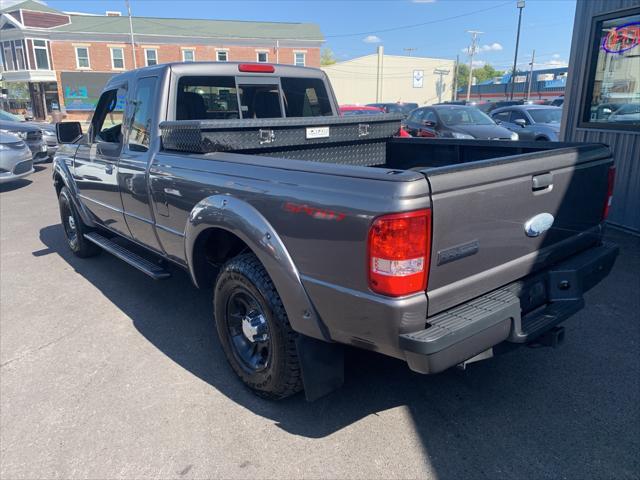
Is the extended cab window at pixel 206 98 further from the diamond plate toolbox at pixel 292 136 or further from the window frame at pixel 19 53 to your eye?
the window frame at pixel 19 53

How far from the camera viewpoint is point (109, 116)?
476 centimetres

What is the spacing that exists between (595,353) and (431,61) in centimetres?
6809

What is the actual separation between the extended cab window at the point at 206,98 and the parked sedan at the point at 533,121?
982cm

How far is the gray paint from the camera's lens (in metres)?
6.20

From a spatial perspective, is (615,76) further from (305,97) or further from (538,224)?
(538,224)

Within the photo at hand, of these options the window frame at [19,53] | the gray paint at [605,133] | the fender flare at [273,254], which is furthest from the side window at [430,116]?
the window frame at [19,53]

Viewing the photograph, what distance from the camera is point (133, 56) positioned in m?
37.2

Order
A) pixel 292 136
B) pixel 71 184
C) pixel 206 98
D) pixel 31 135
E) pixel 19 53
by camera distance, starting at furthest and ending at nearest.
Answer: pixel 19 53, pixel 31 135, pixel 71 184, pixel 206 98, pixel 292 136

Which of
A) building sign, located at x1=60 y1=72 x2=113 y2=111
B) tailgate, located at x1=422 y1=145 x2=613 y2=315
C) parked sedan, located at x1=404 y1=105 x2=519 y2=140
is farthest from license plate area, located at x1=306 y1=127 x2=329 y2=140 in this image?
building sign, located at x1=60 y1=72 x2=113 y2=111

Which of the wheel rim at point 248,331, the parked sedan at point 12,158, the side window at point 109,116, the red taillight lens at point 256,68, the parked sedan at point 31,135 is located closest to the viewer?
the wheel rim at point 248,331

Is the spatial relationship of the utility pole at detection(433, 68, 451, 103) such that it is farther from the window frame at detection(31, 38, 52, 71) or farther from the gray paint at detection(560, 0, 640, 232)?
the gray paint at detection(560, 0, 640, 232)

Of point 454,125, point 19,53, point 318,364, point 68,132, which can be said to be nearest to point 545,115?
point 454,125

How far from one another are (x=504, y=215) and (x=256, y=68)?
110 inches

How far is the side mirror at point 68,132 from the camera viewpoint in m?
5.15
